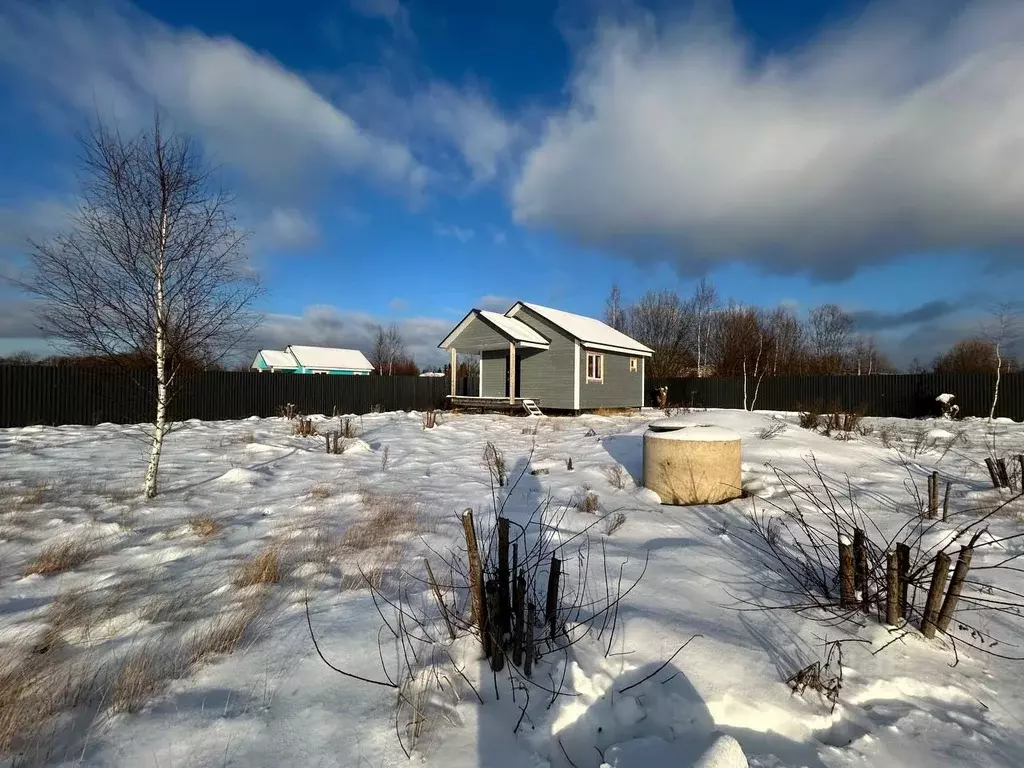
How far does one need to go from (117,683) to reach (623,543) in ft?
12.2

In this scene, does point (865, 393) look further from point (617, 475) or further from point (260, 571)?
point (260, 571)

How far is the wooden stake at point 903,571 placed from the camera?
2689 millimetres

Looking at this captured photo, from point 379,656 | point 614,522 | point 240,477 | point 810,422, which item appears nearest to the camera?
point 379,656

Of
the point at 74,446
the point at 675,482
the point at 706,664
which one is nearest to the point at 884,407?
the point at 675,482

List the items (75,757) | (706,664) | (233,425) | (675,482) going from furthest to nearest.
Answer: (233,425)
(675,482)
(706,664)
(75,757)

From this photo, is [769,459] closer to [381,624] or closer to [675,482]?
[675,482]

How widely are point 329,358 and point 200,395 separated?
36.5 metres

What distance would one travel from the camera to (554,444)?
37.1 feet

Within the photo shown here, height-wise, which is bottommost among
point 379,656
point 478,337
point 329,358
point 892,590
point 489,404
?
point 379,656

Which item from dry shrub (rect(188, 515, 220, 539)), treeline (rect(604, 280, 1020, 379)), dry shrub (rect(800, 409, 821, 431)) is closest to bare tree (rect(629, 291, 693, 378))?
treeline (rect(604, 280, 1020, 379))

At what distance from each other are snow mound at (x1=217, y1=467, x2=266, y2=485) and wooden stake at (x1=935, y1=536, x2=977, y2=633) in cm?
748


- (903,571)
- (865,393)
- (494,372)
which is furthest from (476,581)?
(865,393)

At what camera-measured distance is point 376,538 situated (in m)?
4.53

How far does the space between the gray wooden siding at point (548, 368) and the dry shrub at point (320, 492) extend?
1313 centimetres
